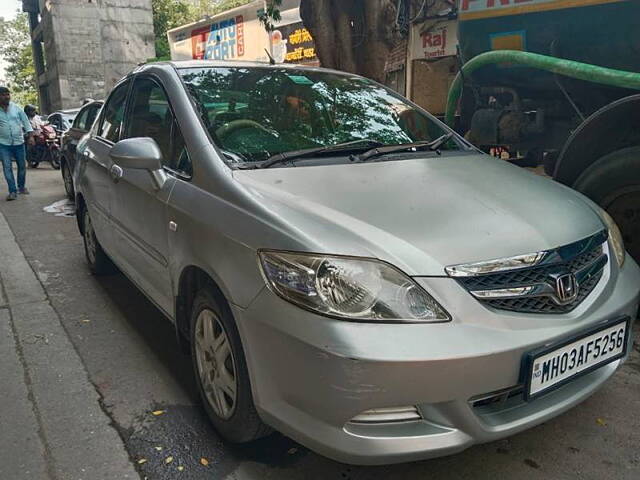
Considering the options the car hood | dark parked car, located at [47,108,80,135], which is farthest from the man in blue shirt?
the car hood

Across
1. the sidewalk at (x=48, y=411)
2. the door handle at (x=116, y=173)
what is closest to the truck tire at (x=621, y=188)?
the door handle at (x=116, y=173)

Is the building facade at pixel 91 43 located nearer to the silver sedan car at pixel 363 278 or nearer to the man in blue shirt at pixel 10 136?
the man in blue shirt at pixel 10 136

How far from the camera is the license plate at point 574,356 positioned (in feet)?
6.07

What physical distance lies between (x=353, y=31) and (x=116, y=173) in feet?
13.5

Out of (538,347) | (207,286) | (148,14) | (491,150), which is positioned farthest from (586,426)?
(148,14)

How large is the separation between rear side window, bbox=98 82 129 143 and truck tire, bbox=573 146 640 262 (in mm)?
3093

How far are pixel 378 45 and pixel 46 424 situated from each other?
5.32 metres

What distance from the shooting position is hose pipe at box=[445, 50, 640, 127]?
3.52 m

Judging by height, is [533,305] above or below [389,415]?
above

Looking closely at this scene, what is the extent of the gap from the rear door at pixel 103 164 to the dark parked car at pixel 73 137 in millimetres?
3264

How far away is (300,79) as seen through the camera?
3.24 metres

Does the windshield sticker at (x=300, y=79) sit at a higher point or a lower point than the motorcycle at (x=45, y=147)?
higher

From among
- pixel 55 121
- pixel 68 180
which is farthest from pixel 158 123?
pixel 55 121

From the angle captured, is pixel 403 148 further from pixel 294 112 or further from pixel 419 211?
pixel 419 211
